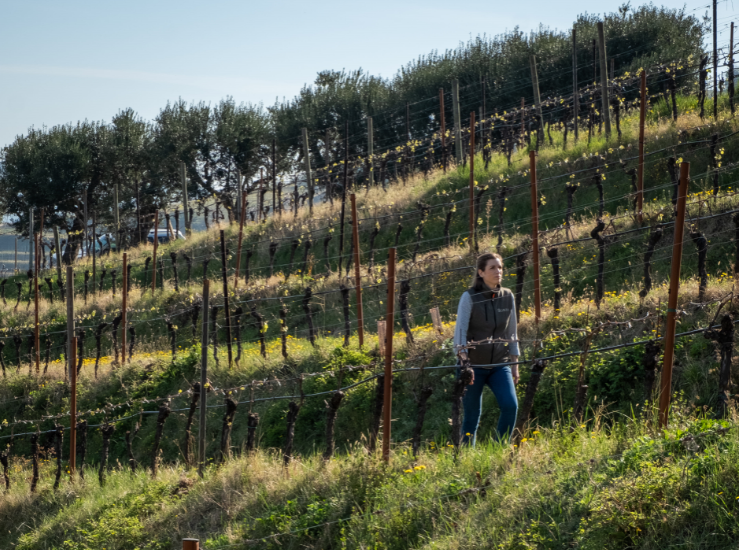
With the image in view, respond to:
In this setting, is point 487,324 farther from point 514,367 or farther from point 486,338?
point 514,367

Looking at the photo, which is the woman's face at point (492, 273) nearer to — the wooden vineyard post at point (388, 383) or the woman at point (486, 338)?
the woman at point (486, 338)

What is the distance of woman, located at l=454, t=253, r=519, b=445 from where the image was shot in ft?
19.8

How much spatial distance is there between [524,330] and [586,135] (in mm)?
11928

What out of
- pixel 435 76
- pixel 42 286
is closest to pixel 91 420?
pixel 42 286

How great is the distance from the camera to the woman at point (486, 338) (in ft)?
19.8

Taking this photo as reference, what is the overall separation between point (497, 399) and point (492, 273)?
1.08 m

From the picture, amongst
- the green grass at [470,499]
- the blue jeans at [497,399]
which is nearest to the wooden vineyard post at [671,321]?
the green grass at [470,499]

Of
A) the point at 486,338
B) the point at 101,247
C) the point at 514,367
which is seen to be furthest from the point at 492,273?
the point at 101,247

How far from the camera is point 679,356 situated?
24.8 ft

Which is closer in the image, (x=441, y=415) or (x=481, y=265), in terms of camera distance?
(x=481, y=265)

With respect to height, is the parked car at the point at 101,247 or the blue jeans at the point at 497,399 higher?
the parked car at the point at 101,247

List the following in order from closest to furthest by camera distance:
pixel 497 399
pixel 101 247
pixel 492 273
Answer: pixel 497 399, pixel 492 273, pixel 101 247

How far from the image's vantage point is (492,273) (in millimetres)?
6074

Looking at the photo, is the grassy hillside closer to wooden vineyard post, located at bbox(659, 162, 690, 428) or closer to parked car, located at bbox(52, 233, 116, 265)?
wooden vineyard post, located at bbox(659, 162, 690, 428)
